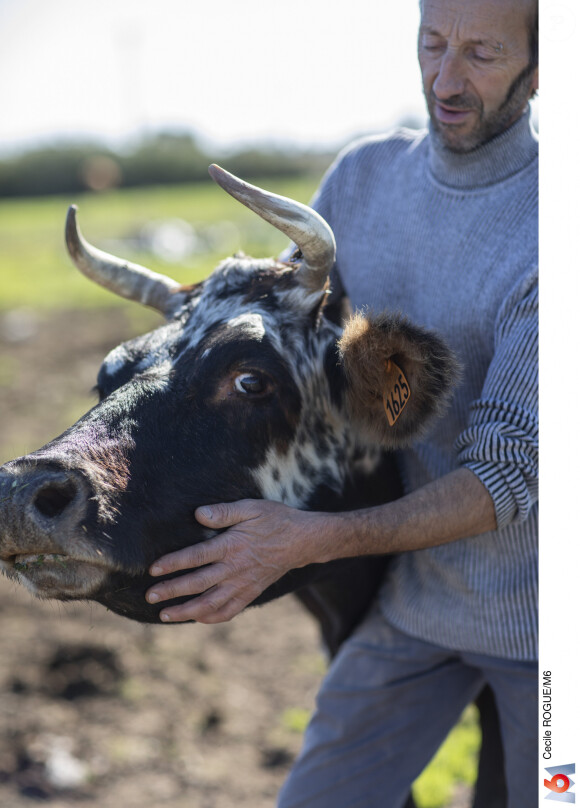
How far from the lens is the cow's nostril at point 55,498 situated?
2.06 meters

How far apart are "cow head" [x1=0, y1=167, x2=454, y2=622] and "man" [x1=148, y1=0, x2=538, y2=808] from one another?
0.44 ft

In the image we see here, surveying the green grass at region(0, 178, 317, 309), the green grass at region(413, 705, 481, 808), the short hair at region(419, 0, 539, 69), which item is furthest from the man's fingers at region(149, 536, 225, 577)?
the green grass at region(0, 178, 317, 309)

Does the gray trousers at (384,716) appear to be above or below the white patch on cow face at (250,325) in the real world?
below

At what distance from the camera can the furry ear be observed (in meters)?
2.40

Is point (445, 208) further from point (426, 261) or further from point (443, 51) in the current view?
point (443, 51)

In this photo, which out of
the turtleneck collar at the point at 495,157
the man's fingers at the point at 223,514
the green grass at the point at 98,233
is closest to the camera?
the man's fingers at the point at 223,514

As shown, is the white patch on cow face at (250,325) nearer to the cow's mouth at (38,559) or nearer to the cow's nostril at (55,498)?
the cow's nostril at (55,498)

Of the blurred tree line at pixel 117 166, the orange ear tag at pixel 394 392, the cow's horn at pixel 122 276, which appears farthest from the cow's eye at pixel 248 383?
the blurred tree line at pixel 117 166

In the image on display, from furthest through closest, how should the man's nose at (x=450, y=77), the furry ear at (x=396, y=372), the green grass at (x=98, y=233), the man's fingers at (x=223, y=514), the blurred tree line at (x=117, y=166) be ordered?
the blurred tree line at (x=117, y=166)
the green grass at (x=98, y=233)
the man's nose at (x=450, y=77)
the furry ear at (x=396, y=372)
the man's fingers at (x=223, y=514)

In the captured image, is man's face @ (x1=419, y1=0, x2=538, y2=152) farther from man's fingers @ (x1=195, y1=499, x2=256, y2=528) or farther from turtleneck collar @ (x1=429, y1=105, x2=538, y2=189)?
man's fingers @ (x1=195, y1=499, x2=256, y2=528)

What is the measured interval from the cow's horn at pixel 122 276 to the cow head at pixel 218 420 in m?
0.02

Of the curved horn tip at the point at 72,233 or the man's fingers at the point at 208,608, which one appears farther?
the curved horn tip at the point at 72,233

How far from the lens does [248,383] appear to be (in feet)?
8.11

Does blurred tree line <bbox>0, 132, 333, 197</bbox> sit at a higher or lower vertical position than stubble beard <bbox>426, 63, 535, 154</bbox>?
lower
